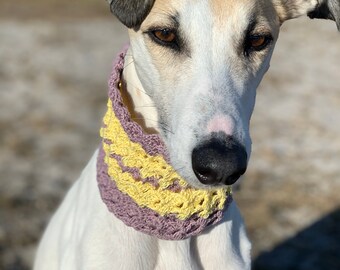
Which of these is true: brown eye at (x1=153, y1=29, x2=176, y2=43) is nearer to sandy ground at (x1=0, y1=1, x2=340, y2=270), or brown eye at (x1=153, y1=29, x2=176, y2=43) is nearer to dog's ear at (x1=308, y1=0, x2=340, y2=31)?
dog's ear at (x1=308, y1=0, x2=340, y2=31)

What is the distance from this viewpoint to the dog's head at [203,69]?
2.22m

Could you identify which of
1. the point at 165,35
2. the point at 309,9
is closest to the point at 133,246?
the point at 165,35

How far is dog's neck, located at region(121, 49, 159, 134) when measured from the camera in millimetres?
2668

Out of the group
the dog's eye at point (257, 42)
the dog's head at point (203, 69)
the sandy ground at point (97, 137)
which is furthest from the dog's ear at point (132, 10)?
the sandy ground at point (97, 137)

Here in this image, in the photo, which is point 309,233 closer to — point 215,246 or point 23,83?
point 215,246

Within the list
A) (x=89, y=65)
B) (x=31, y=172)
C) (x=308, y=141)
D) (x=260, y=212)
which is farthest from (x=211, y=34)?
(x=89, y=65)

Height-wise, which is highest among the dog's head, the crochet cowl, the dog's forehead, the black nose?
the dog's forehead

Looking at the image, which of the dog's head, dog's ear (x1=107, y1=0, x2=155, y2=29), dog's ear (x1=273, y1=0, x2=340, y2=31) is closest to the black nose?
the dog's head

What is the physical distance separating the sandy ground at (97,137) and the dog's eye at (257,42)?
2325 millimetres

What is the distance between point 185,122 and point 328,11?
85cm

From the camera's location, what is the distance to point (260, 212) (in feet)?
16.5

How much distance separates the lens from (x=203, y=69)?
7.82 feet

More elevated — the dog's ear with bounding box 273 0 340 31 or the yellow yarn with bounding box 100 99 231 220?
the dog's ear with bounding box 273 0 340 31

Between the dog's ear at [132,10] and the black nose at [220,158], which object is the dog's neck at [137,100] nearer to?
the dog's ear at [132,10]
